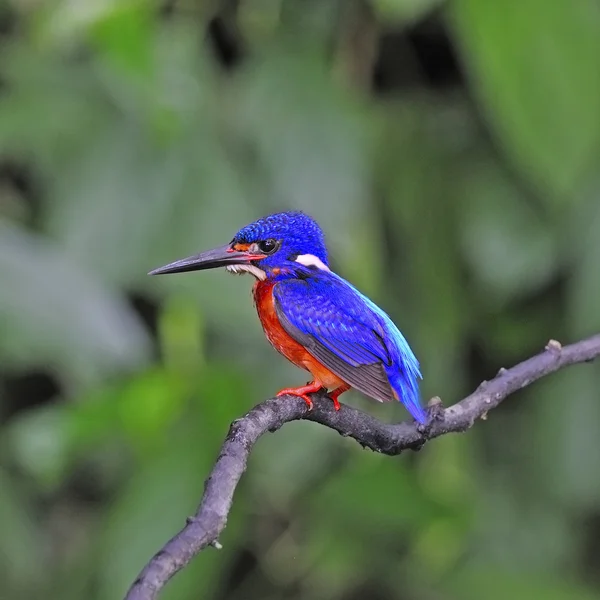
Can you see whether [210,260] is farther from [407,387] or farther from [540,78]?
[540,78]

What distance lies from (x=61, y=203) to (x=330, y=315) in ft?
3.96

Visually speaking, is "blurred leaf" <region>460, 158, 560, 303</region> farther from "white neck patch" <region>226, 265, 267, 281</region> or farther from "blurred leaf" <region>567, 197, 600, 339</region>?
"white neck patch" <region>226, 265, 267, 281</region>

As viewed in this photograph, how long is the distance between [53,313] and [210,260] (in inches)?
28.3

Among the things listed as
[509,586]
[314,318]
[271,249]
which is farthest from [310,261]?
[509,586]

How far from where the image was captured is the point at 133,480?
94.3 inches

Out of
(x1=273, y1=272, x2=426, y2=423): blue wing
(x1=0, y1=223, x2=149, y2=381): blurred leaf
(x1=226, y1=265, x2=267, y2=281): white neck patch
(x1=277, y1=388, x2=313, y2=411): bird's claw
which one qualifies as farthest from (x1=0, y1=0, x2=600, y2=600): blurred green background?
(x1=277, y1=388, x2=313, y2=411): bird's claw

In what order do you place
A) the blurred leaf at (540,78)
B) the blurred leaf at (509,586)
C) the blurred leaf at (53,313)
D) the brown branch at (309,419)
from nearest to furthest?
the brown branch at (309,419)
the blurred leaf at (53,313)
the blurred leaf at (540,78)
the blurred leaf at (509,586)

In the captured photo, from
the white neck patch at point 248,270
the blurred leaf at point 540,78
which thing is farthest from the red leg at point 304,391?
the blurred leaf at point 540,78

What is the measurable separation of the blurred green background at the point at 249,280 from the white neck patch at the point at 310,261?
2.23ft

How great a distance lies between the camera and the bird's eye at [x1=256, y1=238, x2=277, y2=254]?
1.69 metres

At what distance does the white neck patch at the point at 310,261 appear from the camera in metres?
1.72

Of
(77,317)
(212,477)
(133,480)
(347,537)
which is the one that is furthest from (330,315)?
(347,537)

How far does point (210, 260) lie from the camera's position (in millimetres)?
1628

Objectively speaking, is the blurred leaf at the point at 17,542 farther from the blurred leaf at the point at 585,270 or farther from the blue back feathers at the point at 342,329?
the blurred leaf at the point at 585,270
